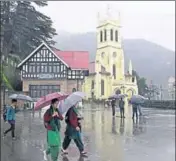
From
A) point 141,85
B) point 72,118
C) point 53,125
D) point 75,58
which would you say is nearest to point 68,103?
point 72,118

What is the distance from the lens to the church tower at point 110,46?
2250 cm

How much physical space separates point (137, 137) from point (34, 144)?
152 inches

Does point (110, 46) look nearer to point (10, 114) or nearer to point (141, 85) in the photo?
point (141, 85)

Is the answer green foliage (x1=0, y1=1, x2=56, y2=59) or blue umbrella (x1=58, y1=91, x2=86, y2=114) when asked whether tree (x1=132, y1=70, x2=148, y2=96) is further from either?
green foliage (x1=0, y1=1, x2=56, y2=59)

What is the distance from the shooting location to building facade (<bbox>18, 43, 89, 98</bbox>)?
43094 millimetres

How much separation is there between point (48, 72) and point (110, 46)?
21313 mm

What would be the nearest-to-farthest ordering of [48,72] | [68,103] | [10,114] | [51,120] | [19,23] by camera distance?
[51,120], [68,103], [10,114], [19,23], [48,72]

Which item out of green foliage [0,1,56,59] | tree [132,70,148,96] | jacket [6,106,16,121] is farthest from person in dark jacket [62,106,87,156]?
green foliage [0,1,56,59]

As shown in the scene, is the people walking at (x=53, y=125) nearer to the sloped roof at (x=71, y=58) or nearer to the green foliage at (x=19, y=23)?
the sloped roof at (x=71, y=58)

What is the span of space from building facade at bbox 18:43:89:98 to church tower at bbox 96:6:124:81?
12.5m

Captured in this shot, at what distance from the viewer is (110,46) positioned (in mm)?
24188

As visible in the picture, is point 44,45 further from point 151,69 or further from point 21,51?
point 151,69

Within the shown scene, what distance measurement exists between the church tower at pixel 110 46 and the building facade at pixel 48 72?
12484 millimetres

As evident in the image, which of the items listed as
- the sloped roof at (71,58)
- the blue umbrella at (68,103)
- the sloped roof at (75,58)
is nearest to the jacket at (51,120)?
the blue umbrella at (68,103)
